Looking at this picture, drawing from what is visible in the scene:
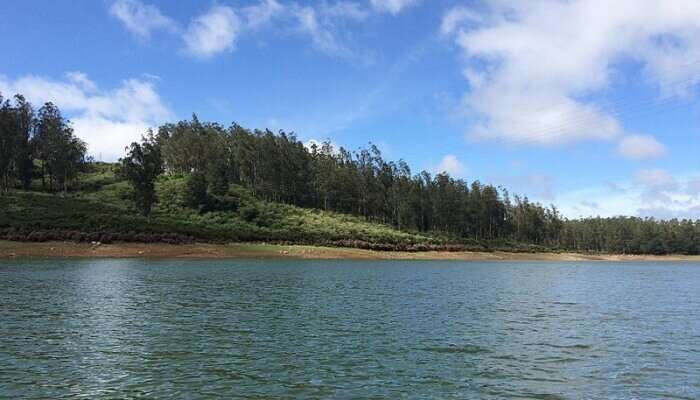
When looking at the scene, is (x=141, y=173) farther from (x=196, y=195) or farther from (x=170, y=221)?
(x=196, y=195)

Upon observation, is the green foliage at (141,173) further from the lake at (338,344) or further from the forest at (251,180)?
the lake at (338,344)

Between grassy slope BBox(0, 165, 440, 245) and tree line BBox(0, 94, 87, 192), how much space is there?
7.28 m

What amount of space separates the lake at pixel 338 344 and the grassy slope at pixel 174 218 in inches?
2400

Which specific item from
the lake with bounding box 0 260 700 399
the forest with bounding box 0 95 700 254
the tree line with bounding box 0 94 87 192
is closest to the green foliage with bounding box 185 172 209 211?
the forest with bounding box 0 95 700 254

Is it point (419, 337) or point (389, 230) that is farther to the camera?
point (389, 230)

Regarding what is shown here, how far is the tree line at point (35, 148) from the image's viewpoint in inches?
5098

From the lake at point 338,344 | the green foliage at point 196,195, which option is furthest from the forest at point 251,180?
the lake at point 338,344

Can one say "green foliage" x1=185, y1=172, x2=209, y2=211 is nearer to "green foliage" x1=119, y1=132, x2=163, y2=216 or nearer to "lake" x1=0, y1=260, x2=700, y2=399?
"green foliage" x1=119, y1=132, x2=163, y2=216

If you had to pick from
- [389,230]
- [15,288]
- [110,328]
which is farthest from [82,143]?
[110,328]

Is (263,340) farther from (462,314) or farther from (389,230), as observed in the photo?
(389,230)

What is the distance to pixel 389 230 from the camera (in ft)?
500

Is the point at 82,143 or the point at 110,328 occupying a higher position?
the point at 82,143

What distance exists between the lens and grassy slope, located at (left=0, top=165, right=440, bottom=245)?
324 feet

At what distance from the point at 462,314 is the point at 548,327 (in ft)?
17.3
